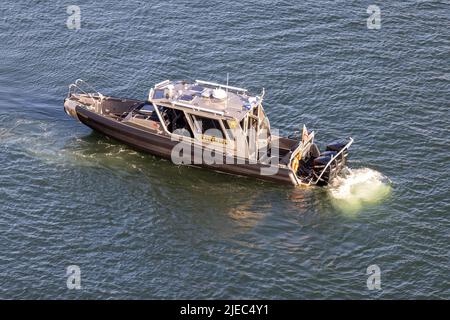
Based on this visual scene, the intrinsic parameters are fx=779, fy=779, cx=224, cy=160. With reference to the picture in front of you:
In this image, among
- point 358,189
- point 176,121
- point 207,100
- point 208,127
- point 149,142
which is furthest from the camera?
point 149,142

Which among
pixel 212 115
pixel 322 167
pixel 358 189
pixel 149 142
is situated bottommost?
pixel 358 189

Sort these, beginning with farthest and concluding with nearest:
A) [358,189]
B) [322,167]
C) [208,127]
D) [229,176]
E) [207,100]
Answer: [229,176], [208,127], [207,100], [358,189], [322,167]

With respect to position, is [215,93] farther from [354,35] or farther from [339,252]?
[354,35]

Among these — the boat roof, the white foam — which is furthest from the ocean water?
the boat roof

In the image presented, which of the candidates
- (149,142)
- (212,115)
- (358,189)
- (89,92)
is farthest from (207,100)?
(89,92)

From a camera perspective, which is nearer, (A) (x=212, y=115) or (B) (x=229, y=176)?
(A) (x=212, y=115)

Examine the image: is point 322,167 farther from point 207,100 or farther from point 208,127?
point 207,100

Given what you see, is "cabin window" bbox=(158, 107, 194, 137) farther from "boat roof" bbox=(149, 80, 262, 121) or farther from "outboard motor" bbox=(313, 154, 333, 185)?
"outboard motor" bbox=(313, 154, 333, 185)
